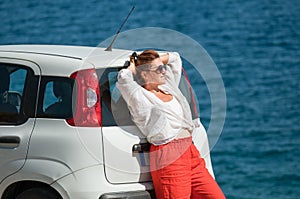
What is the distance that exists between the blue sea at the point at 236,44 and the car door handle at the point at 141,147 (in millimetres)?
8209

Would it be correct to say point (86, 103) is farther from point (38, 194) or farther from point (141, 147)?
point (38, 194)

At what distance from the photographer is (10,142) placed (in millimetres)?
4230

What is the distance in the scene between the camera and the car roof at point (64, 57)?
13.8 feet

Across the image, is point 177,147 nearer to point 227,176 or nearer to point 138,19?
point 227,176

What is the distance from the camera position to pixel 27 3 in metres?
20.4

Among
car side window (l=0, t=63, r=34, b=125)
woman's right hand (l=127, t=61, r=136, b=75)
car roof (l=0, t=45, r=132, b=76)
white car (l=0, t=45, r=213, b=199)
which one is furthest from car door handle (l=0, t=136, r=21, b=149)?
woman's right hand (l=127, t=61, r=136, b=75)

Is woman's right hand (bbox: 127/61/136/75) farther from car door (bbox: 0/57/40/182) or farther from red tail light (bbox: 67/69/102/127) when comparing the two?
car door (bbox: 0/57/40/182)

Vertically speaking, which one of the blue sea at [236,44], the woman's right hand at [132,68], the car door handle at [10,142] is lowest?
the blue sea at [236,44]

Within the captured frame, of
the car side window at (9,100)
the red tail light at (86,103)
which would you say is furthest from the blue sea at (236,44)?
the red tail light at (86,103)

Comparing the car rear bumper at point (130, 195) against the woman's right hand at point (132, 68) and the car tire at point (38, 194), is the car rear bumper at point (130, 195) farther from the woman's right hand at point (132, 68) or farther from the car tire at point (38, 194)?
the woman's right hand at point (132, 68)

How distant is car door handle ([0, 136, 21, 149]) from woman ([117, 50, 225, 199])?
0.67 meters

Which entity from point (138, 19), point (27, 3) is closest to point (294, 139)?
point (138, 19)

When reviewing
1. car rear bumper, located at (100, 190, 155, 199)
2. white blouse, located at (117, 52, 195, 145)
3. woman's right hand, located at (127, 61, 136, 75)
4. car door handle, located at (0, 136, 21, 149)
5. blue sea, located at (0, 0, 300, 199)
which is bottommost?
blue sea, located at (0, 0, 300, 199)

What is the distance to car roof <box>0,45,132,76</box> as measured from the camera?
Result: 13.8 feet
